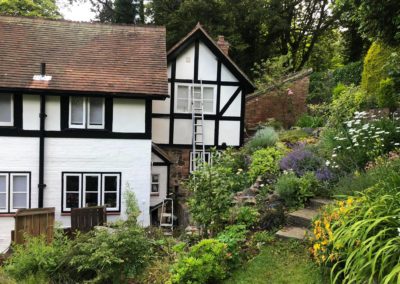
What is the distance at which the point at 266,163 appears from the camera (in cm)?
1029

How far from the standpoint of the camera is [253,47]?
1062 inches

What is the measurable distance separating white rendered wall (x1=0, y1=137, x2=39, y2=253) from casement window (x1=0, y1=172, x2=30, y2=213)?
0.53ft

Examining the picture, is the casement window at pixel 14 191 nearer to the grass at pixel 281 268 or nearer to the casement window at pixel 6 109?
the casement window at pixel 6 109

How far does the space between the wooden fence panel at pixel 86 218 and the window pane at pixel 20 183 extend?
2.58m

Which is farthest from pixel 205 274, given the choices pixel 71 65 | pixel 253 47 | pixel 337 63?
pixel 337 63

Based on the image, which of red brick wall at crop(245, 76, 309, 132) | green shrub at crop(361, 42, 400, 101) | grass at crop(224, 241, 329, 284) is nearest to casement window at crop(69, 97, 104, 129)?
red brick wall at crop(245, 76, 309, 132)

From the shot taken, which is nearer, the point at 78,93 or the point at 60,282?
the point at 60,282

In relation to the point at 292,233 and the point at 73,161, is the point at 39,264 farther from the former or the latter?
the point at 73,161

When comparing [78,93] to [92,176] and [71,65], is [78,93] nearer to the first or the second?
[71,65]

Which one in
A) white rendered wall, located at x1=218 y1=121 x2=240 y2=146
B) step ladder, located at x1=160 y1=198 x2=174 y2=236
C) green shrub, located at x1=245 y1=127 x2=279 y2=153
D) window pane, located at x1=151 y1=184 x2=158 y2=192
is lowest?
step ladder, located at x1=160 y1=198 x2=174 y2=236

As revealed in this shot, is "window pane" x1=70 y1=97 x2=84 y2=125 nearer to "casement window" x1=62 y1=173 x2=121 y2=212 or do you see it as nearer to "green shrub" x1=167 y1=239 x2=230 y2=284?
"casement window" x1=62 y1=173 x2=121 y2=212

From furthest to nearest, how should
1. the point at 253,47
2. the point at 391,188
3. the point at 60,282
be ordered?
the point at 253,47 → the point at 60,282 → the point at 391,188

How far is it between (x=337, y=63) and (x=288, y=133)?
845 inches

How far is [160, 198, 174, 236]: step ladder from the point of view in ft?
42.6
